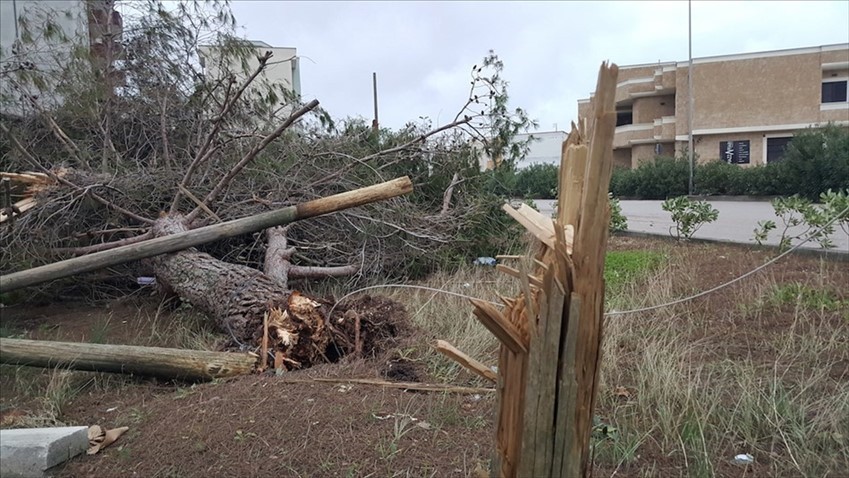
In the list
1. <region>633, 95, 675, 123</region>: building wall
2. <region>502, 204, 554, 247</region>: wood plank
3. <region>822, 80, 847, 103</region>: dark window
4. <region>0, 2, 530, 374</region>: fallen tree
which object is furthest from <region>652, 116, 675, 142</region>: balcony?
<region>502, 204, 554, 247</region>: wood plank

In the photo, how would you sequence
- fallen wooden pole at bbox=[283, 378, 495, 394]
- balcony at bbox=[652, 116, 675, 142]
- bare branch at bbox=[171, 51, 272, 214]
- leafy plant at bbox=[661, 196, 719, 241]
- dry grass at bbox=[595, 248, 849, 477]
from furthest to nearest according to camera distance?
1. balcony at bbox=[652, 116, 675, 142]
2. leafy plant at bbox=[661, 196, 719, 241]
3. bare branch at bbox=[171, 51, 272, 214]
4. fallen wooden pole at bbox=[283, 378, 495, 394]
5. dry grass at bbox=[595, 248, 849, 477]

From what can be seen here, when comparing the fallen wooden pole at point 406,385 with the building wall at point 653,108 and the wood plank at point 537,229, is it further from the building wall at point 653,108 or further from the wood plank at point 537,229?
the building wall at point 653,108

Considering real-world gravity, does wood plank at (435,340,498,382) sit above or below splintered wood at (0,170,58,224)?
Result: below

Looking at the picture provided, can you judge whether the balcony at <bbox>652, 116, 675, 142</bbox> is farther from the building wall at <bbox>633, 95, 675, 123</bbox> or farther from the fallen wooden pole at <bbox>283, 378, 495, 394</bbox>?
the fallen wooden pole at <bbox>283, 378, 495, 394</bbox>

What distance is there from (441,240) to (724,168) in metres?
22.9

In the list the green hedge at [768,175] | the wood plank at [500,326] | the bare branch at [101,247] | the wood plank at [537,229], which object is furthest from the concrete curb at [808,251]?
the green hedge at [768,175]

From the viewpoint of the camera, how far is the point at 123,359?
A: 12.0 ft

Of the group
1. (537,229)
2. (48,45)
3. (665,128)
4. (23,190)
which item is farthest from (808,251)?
(665,128)

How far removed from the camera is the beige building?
102ft

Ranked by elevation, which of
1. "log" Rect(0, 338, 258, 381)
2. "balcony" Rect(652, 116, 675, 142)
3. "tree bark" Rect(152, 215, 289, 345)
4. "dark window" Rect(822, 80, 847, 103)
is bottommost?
"log" Rect(0, 338, 258, 381)

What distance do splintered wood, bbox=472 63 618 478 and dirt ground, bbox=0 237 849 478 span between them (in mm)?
533

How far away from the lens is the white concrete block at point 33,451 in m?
2.60

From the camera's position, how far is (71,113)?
638cm

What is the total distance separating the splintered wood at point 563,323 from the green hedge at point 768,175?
17.2 m
